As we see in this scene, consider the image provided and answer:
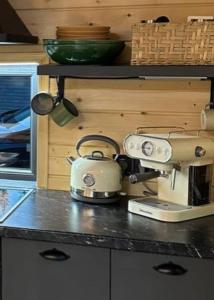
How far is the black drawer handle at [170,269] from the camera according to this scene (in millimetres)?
1871

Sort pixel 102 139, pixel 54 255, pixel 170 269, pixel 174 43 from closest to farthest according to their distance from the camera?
pixel 170 269 < pixel 54 255 < pixel 174 43 < pixel 102 139

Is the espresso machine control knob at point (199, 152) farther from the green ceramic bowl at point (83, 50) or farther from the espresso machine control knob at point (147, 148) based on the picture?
the green ceramic bowl at point (83, 50)

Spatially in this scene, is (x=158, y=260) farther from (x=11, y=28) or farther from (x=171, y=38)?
(x=11, y=28)

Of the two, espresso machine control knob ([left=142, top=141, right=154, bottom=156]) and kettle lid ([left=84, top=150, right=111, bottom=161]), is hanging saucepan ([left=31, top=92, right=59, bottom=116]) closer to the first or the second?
kettle lid ([left=84, top=150, right=111, bottom=161])

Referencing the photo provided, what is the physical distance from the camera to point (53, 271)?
201cm

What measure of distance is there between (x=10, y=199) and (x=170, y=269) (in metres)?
0.92

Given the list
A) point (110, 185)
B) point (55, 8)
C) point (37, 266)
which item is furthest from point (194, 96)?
point (37, 266)

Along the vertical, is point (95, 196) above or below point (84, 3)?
below

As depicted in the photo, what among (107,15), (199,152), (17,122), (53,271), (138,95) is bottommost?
(53,271)

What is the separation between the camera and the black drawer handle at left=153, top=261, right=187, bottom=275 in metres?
1.87

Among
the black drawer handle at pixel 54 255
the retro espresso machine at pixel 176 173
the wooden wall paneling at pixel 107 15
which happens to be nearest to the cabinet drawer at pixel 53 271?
the black drawer handle at pixel 54 255

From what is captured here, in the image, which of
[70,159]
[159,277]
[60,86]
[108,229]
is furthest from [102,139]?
[159,277]

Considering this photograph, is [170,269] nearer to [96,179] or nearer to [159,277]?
[159,277]

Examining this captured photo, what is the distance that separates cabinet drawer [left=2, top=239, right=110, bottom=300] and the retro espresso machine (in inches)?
13.9
